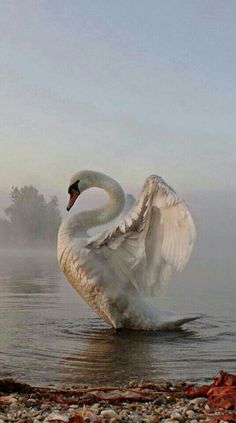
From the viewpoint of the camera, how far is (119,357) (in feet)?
32.8

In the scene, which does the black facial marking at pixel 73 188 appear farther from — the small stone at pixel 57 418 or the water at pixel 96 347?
the small stone at pixel 57 418

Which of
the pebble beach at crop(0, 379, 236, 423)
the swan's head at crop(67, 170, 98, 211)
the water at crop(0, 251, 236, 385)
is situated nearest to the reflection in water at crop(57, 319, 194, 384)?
the water at crop(0, 251, 236, 385)

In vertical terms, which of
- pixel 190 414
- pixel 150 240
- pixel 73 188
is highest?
pixel 73 188

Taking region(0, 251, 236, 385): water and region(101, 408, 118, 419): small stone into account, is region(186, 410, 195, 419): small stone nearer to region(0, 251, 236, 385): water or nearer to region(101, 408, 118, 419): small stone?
region(101, 408, 118, 419): small stone

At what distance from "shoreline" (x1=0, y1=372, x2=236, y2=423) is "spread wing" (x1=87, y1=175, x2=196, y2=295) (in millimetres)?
4436

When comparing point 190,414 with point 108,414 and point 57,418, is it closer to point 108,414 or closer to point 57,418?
point 108,414

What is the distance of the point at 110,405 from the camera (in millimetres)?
6332

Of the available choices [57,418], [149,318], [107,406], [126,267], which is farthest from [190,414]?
[126,267]

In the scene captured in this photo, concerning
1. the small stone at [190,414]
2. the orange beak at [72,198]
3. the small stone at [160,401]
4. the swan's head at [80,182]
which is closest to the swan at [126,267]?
the orange beak at [72,198]

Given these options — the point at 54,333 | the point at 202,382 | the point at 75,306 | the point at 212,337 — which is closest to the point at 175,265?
the point at 212,337

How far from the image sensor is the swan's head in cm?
1458

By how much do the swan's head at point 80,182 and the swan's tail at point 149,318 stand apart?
9.32 ft

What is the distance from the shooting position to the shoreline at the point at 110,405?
228 inches

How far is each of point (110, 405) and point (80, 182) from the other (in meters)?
8.69
